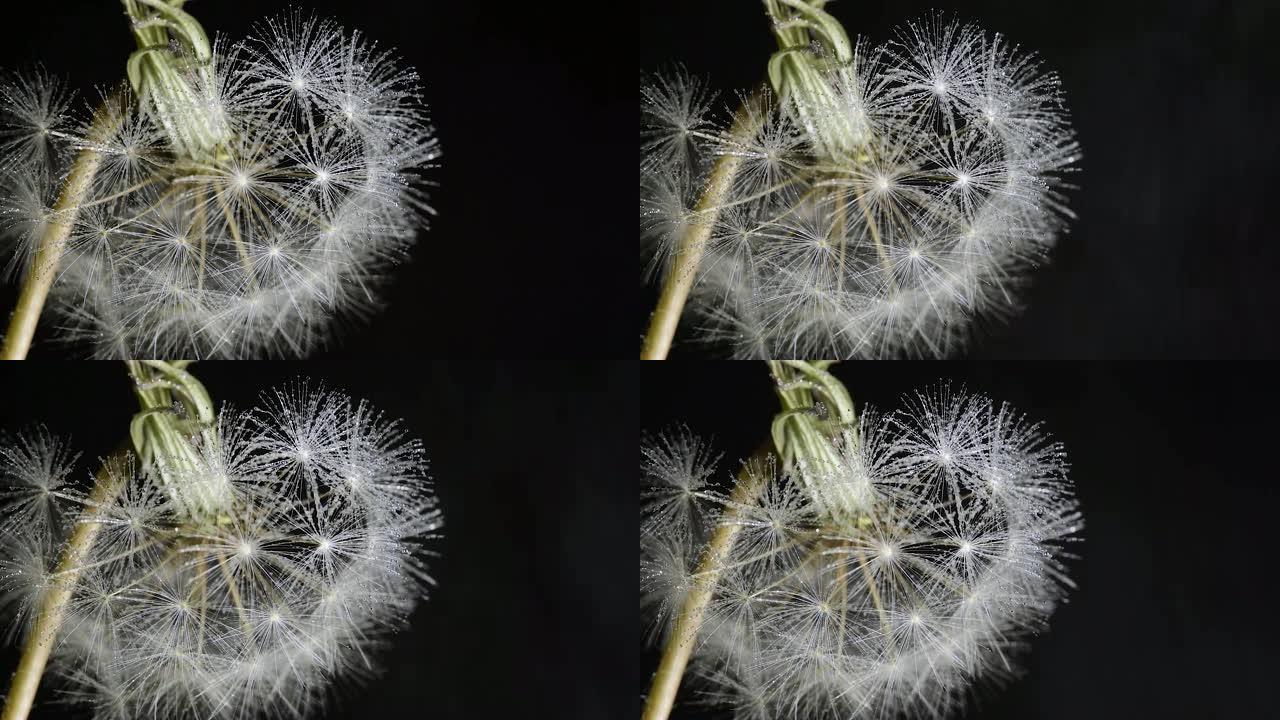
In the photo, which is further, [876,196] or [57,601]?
[57,601]

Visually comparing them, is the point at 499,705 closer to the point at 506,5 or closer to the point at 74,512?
the point at 74,512

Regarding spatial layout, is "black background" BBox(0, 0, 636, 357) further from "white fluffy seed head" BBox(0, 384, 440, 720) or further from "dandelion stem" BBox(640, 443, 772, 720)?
"dandelion stem" BBox(640, 443, 772, 720)

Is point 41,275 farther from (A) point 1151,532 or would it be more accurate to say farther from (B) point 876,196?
(A) point 1151,532

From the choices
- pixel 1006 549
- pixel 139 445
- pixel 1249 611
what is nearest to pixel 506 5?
pixel 139 445

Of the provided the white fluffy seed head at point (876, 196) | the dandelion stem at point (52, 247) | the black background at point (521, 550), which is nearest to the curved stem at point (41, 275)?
the dandelion stem at point (52, 247)

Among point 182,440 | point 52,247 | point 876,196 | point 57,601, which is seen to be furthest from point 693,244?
point 57,601

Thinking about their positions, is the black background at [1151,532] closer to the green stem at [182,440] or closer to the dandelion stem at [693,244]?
the dandelion stem at [693,244]
